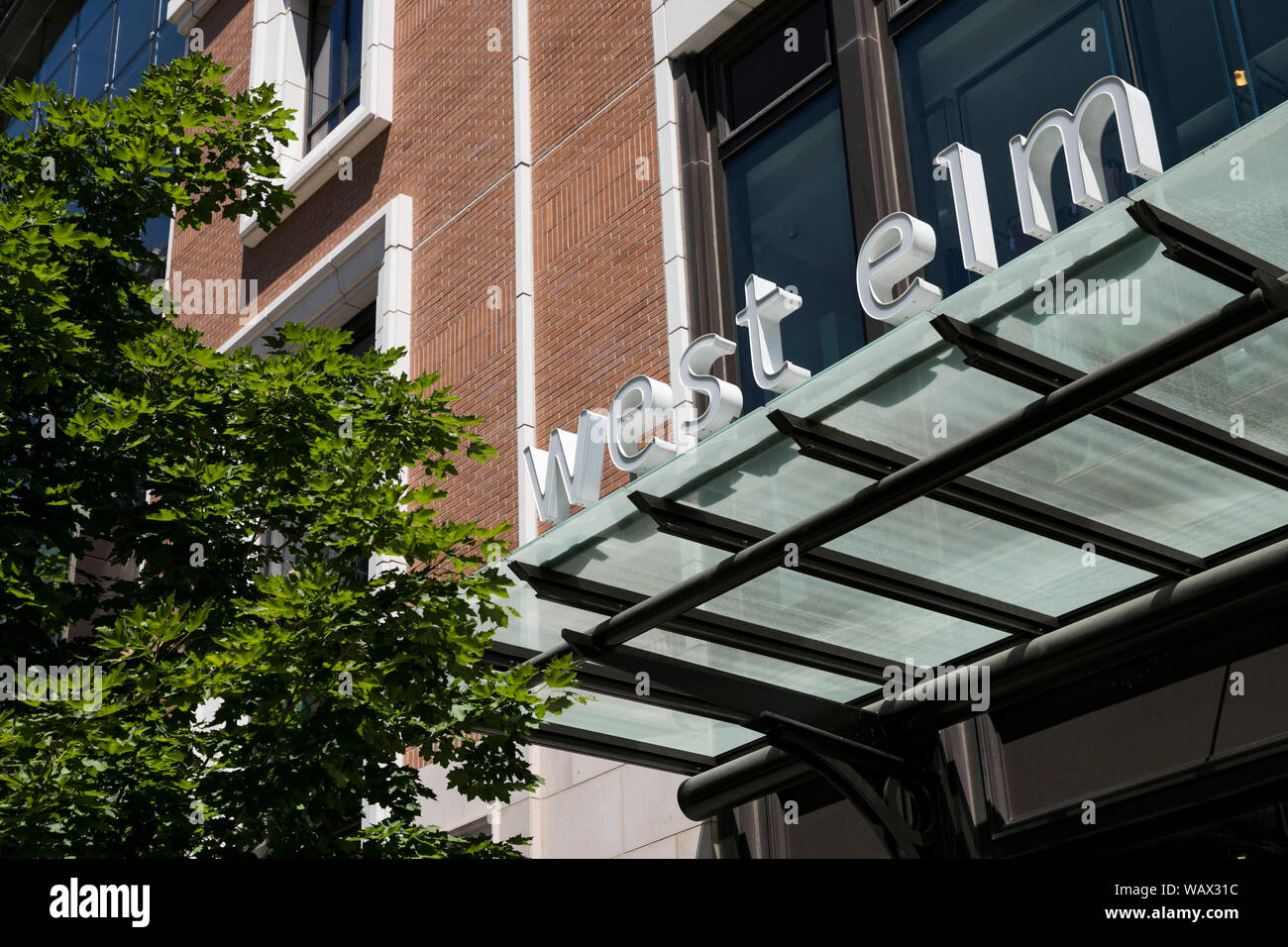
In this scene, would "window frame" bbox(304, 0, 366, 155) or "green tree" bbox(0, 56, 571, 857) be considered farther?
"window frame" bbox(304, 0, 366, 155)

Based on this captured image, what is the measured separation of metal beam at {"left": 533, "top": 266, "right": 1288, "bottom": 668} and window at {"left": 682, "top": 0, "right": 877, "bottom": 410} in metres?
3.42

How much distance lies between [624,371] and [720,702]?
454cm

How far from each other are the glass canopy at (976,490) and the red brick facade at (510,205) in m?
3.67

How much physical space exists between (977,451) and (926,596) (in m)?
1.56

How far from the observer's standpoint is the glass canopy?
683cm

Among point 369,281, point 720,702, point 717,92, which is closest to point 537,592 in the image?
point 720,702

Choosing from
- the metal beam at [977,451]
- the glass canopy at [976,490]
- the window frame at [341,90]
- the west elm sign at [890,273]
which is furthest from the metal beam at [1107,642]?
the window frame at [341,90]

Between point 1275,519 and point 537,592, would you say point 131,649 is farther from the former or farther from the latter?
point 1275,519

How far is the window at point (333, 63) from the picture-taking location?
1997 cm

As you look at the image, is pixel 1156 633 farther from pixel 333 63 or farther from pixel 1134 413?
pixel 333 63

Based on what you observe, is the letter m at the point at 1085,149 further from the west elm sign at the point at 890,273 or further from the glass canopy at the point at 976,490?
the glass canopy at the point at 976,490

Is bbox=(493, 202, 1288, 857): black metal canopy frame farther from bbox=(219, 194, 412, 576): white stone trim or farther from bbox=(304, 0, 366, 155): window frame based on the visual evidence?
bbox=(304, 0, 366, 155): window frame

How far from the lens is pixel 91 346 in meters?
8.31

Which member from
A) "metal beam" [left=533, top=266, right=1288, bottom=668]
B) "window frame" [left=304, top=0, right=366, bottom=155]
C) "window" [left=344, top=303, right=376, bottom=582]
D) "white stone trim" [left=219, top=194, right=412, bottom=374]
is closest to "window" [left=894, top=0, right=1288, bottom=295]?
"metal beam" [left=533, top=266, right=1288, bottom=668]
